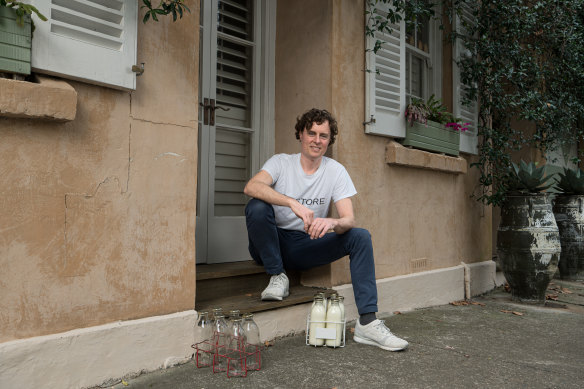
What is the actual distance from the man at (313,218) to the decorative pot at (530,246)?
2.24m

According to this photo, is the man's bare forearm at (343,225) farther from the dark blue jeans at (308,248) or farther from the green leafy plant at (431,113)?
the green leafy plant at (431,113)

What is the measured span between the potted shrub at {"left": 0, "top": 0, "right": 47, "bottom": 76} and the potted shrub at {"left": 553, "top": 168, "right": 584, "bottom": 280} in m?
6.08

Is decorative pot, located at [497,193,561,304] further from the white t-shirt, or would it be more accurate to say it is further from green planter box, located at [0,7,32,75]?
green planter box, located at [0,7,32,75]

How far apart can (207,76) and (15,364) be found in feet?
7.63

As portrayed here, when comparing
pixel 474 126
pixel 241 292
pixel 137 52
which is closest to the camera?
pixel 137 52

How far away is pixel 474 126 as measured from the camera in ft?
17.2

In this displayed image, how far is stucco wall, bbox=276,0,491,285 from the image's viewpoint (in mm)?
3633

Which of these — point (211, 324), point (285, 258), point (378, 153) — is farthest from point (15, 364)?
point (378, 153)

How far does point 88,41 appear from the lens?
226cm

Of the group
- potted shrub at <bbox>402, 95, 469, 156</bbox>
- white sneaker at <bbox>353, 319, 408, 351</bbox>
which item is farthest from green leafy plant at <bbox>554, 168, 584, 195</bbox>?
white sneaker at <bbox>353, 319, 408, 351</bbox>

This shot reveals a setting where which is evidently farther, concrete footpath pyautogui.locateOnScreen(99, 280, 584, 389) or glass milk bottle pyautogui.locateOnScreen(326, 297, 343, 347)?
glass milk bottle pyautogui.locateOnScreen(326, 297, 343, 347)

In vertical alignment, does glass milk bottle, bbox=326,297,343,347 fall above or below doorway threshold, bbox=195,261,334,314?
below

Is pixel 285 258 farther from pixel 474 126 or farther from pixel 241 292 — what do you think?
pixel 474 126

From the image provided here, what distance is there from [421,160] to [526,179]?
1139 millimetres
